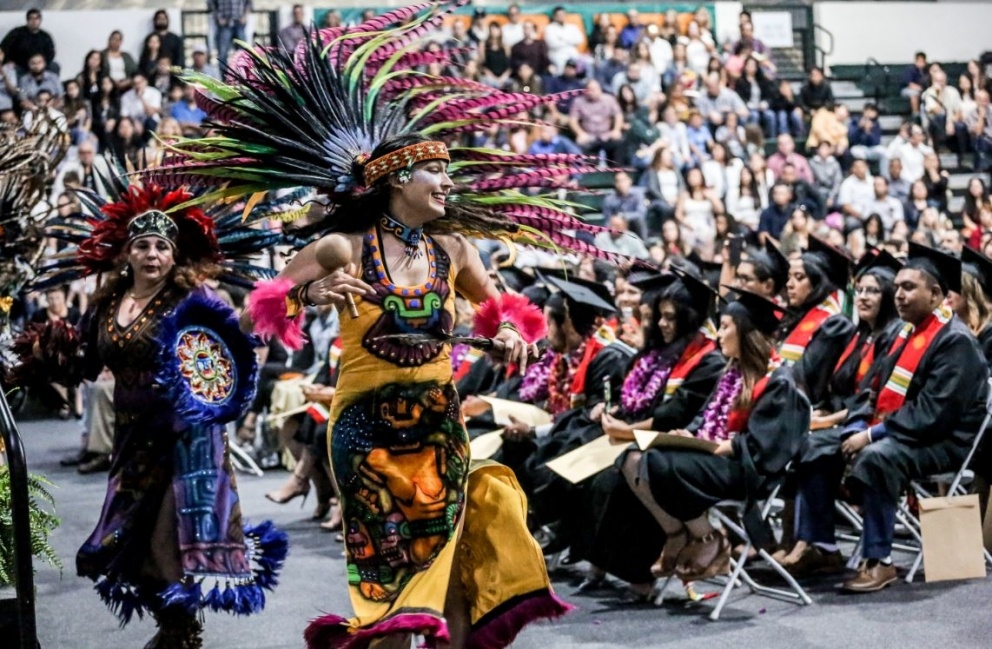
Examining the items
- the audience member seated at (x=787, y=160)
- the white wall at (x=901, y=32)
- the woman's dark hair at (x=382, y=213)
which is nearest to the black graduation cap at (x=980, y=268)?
the woman's dark hair at (x=382, y=213)

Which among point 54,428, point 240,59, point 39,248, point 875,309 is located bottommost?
point 54,428

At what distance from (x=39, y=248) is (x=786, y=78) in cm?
1593

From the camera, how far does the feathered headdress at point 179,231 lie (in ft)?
17.8

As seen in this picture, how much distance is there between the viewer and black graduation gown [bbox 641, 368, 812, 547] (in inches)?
244

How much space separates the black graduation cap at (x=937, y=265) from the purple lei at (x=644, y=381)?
1239mm

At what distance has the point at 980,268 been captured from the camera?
755 centimetres

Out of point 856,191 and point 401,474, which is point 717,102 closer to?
point 856,191

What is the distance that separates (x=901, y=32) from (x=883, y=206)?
214 inches

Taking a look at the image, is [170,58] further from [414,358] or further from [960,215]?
[414,358]

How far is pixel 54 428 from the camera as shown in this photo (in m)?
13.6

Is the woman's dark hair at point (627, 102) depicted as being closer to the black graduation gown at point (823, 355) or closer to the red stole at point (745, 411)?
the black graduation gown at point (823, 355)

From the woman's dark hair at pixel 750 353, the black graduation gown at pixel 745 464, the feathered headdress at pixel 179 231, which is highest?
the feathered headdress at pixel 179 231

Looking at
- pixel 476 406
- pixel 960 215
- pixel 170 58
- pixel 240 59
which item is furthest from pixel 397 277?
pixel 960 215

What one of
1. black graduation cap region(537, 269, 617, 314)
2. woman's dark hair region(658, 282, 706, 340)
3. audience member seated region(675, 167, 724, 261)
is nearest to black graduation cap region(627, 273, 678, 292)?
woman's dark hair region(658, 282, 706, 340)
